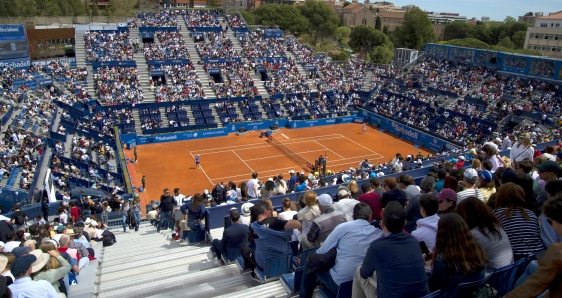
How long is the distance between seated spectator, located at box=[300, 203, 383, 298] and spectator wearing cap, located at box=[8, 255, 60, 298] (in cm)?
314

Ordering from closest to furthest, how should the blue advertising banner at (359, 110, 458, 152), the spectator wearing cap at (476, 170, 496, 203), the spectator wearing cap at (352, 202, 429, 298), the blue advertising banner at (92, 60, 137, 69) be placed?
the spectator wearing cap at (352, 202, 429, 298)
the spectator wearing cap at (476, 170, 496, 203)
the blue advertising banner at (359, 110, 458, 152)
the blue advertising banner at (92, 60, 137, 69)

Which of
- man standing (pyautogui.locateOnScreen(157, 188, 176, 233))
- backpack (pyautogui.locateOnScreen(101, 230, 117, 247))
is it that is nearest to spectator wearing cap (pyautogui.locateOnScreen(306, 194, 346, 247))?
backpack (pyautogui.locateOnScreen(101, 230, 117, 247))

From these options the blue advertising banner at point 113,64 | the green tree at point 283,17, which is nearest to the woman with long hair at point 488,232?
the blue advertising banner at point 113,64

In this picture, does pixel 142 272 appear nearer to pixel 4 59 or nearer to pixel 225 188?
pixel 225 188

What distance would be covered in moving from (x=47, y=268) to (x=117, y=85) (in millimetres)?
35737

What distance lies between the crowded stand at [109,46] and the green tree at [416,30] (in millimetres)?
46336

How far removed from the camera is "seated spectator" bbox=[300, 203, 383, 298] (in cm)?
478

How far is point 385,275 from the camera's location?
4.10 m

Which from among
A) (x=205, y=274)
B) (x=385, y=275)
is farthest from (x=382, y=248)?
(x=205, y=274)

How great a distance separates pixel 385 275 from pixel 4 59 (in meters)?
40.6

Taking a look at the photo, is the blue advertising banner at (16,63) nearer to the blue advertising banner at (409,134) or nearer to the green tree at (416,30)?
the blue advertising banner at (409,134)

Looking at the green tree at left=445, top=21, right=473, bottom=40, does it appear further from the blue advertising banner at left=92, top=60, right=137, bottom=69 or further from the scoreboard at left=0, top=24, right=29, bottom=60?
the scoreboard at left=0, top=24, right=29, bottom=60

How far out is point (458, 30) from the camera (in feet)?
334

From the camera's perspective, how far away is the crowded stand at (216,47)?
4569cm
